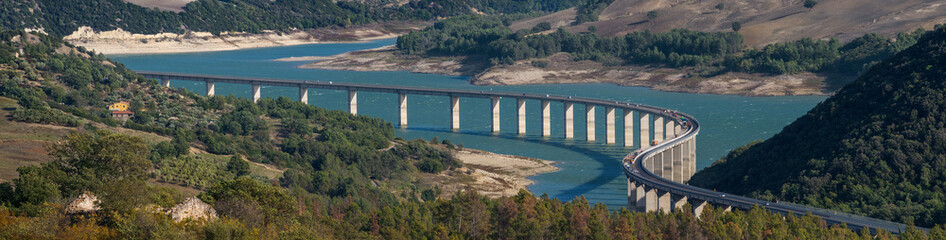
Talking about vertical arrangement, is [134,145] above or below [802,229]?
above

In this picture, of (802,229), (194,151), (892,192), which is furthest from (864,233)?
(194,151)

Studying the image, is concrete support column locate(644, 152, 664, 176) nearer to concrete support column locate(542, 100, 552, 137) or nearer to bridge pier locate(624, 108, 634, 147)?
bridge pier locate(624, 108, 634, 147)

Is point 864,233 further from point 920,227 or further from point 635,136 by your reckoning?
point 635,136

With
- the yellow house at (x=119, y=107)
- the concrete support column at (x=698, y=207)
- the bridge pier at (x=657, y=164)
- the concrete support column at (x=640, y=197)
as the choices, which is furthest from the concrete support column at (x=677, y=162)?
the yellow house at (x=119, y=107)

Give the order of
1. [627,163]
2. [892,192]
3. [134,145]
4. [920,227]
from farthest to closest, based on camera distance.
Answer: [627,163] < [892,192] < [920,227] < [134,145]

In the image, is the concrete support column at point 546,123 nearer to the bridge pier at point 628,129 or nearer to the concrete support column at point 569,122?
the concrete support column at point 569,122

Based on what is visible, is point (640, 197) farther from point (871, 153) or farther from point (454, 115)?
point (454, 115)

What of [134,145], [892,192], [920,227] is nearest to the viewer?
[134,145]
